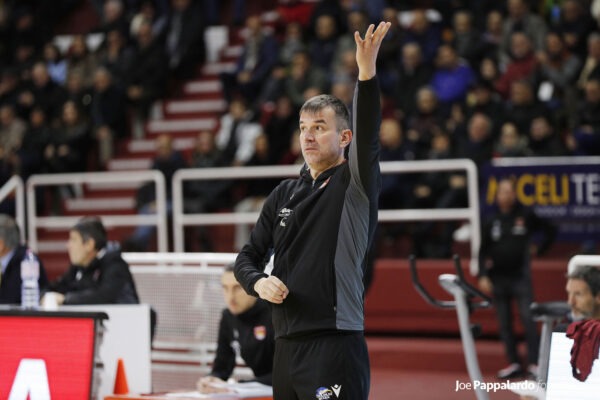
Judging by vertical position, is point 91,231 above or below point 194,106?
below

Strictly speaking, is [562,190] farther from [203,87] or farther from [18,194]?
[203,87]

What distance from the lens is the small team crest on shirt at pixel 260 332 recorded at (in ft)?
23.7

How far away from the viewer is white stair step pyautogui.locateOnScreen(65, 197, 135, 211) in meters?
14.8

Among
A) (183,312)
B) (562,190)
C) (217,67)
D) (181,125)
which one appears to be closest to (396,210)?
(562,190)

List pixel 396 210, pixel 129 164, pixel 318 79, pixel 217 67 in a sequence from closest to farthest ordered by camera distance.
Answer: pixel 396 210
pixel 318 79
pixel 129 164
pixel 217 67

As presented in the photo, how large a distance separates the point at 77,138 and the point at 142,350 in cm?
773

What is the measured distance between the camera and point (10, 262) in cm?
866

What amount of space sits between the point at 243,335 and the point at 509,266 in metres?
3.35

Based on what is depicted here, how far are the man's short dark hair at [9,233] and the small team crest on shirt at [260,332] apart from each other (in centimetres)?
250

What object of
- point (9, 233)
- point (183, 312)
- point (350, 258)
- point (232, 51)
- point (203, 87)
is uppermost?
point (232, 51)

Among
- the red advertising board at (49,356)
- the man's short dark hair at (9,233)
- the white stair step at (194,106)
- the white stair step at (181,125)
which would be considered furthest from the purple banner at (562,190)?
the white stair step at (194,106)

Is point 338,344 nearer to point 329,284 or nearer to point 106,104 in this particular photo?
point 329,284

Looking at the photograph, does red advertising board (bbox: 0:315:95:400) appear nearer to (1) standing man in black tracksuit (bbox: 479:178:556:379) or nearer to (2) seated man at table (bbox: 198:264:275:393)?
(2) seated man at table (bbox: 198:264:275:393)

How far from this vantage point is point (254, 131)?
13.7 meters
